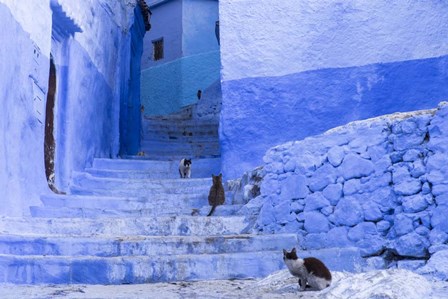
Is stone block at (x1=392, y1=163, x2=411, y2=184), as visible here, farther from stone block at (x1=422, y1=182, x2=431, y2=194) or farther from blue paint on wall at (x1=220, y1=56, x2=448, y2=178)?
blue paint on wall at (x1=220, y1=56, x2=448, y2=178)

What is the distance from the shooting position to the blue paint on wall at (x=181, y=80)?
64.6ft

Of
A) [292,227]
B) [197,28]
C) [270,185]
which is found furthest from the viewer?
[197,28]

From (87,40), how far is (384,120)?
18.4 ft

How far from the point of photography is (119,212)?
7152mm

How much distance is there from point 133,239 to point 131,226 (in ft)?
2.21

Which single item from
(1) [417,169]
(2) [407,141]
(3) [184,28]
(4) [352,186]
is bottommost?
(4) [352,186]

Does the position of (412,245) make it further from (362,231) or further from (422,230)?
(362,231)

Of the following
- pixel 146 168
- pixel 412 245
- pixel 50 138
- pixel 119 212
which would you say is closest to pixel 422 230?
pixel 412 245

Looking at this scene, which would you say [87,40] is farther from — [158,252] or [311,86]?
[158,252]

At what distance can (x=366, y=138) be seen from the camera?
605cm

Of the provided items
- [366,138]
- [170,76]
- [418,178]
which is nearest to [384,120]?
[366,138]

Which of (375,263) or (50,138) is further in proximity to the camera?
(50,138)

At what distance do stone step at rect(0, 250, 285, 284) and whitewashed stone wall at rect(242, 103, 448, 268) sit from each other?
0.86 m

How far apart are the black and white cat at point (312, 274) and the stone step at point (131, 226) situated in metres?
1.87
